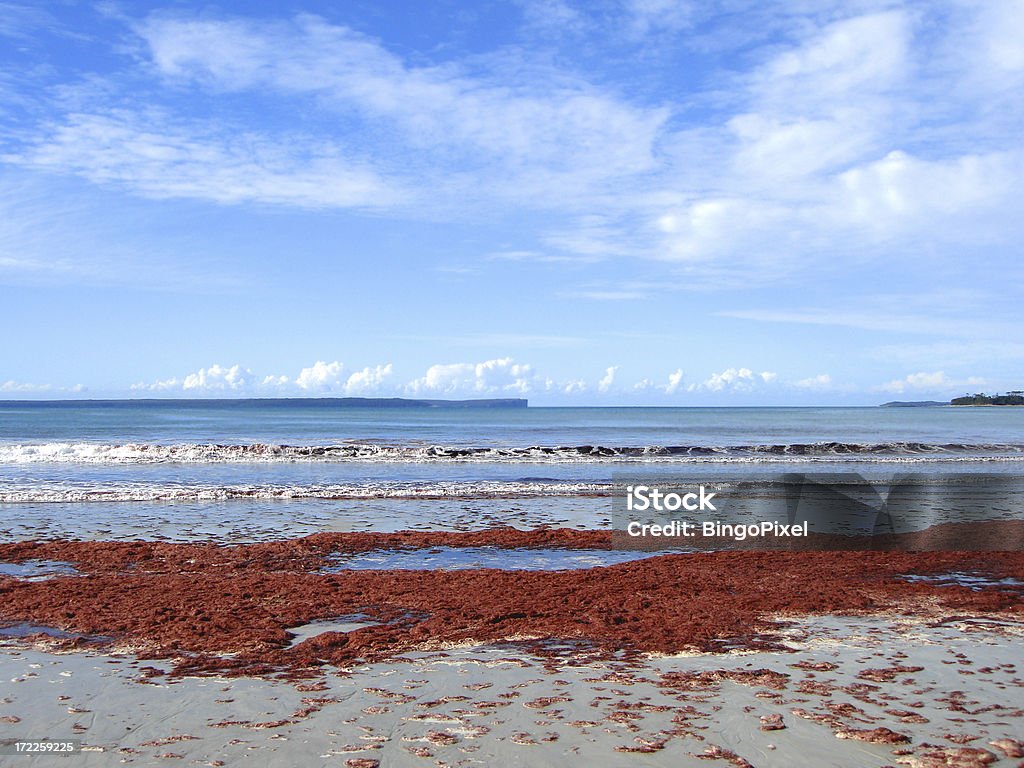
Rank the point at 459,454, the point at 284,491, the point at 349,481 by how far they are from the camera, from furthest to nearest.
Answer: the point at 459,454, the point at 349,481, the point at 284,491

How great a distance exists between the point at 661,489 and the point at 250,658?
57.7ft

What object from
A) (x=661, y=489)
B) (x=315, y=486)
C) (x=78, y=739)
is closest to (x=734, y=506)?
(x=661, y=489)

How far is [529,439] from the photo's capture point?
52.1m

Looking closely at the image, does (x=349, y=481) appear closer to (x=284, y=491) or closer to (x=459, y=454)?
(x=284, y=491)

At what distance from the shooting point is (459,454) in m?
36.8

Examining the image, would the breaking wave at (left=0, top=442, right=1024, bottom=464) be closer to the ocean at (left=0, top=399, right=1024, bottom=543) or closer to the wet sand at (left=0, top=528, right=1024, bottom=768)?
the ocean at (left=0, top=399, right=1024, bottom=543)

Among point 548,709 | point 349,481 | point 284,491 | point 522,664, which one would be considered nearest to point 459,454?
point 349,481

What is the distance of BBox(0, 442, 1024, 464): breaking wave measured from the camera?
34.4 meters

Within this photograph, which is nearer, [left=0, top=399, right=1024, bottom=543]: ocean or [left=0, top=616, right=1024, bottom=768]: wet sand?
[left=0, top=616, right=1024, bottom=768]: wet sand

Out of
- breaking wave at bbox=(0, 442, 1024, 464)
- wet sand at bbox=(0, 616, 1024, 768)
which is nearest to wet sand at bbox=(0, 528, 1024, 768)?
wet sand at bbox=(0, 616, 1024, 768)

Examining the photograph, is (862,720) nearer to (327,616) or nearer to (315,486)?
(327,616)

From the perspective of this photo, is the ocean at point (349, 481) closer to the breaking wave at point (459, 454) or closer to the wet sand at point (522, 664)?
the breaking wave at point (459, 454)

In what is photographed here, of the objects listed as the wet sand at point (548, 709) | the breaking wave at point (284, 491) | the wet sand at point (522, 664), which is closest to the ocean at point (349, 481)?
the breaking wave at point (284, 491)

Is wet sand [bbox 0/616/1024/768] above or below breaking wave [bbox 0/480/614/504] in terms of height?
above
